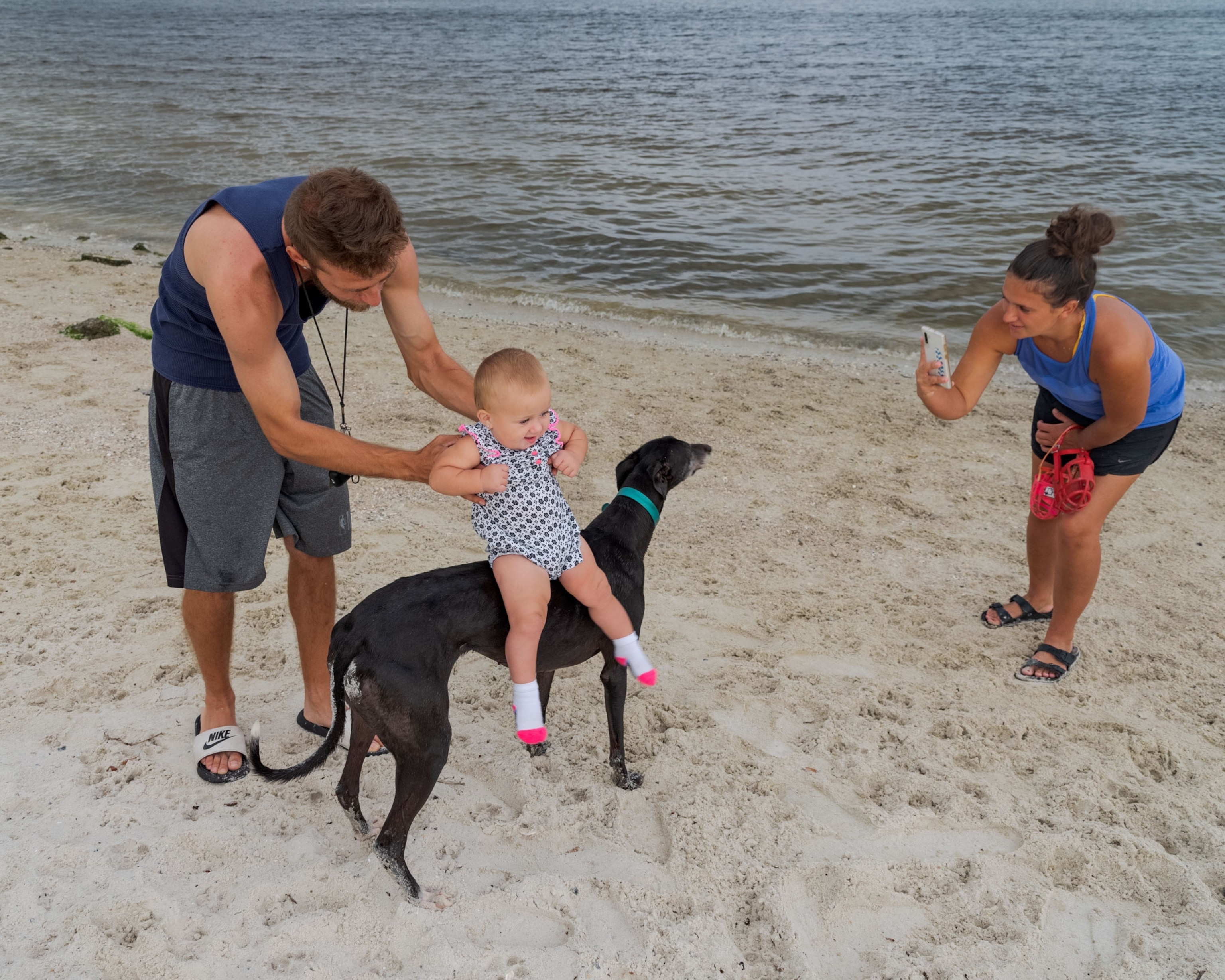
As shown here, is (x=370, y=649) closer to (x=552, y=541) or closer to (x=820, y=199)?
(x=552, y=541)

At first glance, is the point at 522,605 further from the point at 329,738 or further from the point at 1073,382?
the point at 1073,382

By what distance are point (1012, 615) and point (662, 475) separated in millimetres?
2285

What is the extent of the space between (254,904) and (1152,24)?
145 feet

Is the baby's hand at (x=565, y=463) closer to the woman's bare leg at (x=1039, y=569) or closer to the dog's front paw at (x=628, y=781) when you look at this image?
the dog's front paw at (x=628, y=781)

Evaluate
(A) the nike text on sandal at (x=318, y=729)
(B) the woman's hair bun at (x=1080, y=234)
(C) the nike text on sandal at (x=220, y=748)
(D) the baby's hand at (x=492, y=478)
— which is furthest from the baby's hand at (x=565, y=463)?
(B) the woman's hair bun at (x=1080, y=234)

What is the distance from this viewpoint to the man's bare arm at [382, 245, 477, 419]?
10.8 feet

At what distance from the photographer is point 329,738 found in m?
3.01

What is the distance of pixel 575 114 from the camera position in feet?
67.2

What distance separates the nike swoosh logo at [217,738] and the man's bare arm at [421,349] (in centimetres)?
158

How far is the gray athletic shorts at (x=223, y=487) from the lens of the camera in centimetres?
304

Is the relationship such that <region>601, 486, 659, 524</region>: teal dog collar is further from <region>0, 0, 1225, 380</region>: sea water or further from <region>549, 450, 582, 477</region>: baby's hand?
<region>0, 0, 1225, 380</region>: sea water

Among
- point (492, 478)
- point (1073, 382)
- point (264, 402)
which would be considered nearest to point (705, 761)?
point (492, 478)

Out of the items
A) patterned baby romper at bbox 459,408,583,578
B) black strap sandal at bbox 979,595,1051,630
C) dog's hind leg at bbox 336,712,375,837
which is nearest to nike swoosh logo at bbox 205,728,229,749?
dog's hind leg at bbox 336,712,375,837

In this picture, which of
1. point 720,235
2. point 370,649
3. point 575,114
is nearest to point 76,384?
point 370,649
